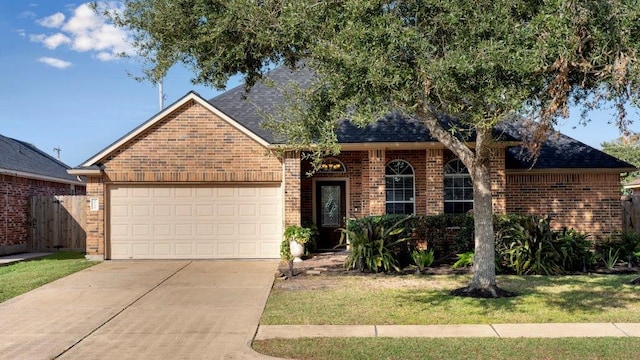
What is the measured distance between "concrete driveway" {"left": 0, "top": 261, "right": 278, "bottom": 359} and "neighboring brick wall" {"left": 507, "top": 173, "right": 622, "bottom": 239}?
7686mm

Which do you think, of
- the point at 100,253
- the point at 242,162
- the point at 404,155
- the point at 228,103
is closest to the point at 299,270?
the point at 242,162

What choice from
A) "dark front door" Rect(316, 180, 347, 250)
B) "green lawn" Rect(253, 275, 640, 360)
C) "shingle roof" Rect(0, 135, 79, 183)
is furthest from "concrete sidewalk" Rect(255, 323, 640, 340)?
"shingle roof" Rect(0, 135, 79, 183)

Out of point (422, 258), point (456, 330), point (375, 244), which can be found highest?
point (375, 244)

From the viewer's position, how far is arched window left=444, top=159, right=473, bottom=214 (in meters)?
15.2

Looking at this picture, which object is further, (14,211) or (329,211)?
(14,211)

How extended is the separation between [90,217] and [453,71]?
11806 millimetres

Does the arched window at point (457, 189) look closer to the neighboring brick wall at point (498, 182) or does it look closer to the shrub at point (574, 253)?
the neighboring brick wall at point (498, 182)

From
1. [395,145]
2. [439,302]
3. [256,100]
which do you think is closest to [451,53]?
[439,302]

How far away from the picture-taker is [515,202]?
1528 centimetres

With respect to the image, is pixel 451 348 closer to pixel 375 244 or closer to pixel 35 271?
pixel 375 244

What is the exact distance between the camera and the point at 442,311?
8352 millimetres

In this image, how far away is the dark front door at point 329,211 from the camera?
52.6ft

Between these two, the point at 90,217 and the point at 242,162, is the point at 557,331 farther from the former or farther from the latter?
the point at 90,217

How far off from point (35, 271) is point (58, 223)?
5.12 m
